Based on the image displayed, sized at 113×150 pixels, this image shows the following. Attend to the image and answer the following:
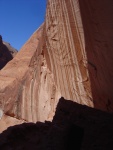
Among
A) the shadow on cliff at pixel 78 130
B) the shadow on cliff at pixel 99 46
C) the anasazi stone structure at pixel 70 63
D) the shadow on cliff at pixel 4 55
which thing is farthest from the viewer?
the shadow on cliff at pixel 4 55

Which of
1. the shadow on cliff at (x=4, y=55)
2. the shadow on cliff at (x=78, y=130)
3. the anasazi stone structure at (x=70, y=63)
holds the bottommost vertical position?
the shadow on cliff at (x=78, y=130)

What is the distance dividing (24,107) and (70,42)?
291 cm

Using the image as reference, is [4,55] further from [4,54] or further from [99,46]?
[99,46]

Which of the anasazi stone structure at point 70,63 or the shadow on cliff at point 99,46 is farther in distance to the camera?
the anasazi stone structure at point 70,63

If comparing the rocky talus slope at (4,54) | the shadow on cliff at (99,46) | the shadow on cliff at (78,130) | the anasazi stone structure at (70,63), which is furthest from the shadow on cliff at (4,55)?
the shadow on cliff at (78,130)

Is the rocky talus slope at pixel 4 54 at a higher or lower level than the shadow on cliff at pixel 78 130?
higher

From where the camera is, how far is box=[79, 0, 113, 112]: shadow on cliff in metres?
4.88

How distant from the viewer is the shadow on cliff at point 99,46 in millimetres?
4879

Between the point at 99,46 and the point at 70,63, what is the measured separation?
3.05ft

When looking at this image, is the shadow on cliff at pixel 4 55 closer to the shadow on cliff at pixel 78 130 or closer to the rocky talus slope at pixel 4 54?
the rocky talus slope at pixel 4 54

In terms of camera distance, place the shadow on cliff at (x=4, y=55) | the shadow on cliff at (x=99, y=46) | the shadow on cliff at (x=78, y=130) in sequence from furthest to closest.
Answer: the shadow on cliff at (x=4, y=55) < the shadow on cliff at (x=99, y=46) < the shadow on cliff at (x=78, y=130)

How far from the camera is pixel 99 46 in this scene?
515 centimetres

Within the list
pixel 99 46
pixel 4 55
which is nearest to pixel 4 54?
pixel 4 55

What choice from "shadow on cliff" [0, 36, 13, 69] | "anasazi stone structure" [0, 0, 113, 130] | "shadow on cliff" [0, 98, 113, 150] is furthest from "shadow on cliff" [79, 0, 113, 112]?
"shadow on cliff" [0, 36, 13, 69]
